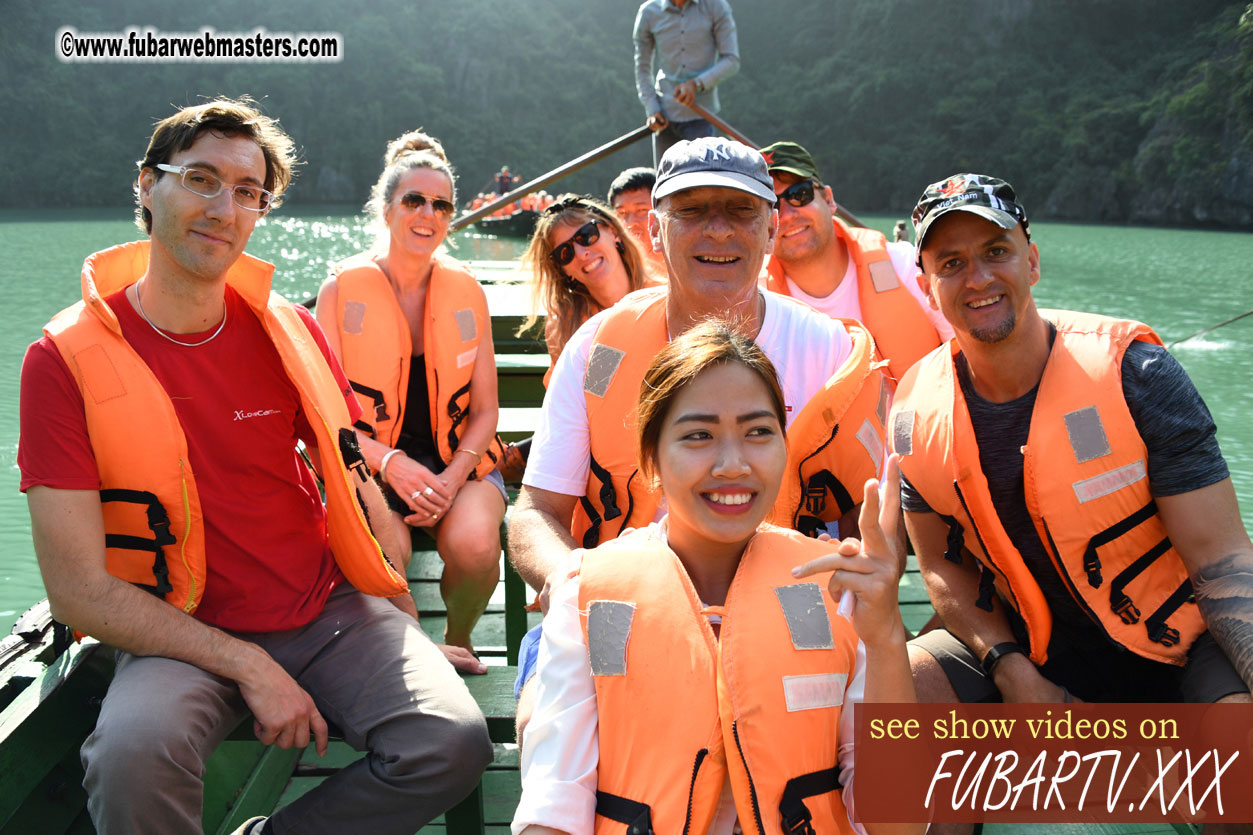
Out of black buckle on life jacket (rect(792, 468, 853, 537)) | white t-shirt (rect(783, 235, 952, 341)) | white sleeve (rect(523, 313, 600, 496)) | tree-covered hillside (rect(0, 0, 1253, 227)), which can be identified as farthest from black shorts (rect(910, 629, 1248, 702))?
tree-covered hillside (rect(0, 0, 1253, 227))

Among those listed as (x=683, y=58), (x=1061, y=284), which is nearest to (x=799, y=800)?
(x=683, y=58)

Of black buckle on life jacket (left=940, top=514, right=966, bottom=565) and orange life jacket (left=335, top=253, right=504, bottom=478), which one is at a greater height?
orange life jacket (left=335, top=253, right=504, bottom=478)

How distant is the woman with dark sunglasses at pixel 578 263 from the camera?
3.19 meters

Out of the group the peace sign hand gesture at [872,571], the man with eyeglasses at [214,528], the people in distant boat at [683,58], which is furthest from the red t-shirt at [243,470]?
the people in distant boat at [683,58]

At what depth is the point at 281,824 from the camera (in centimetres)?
172

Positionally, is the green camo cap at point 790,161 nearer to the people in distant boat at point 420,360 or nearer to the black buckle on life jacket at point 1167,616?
the people in distant boat at point 420,360

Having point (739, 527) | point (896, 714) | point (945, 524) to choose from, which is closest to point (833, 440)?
point (945, 524)

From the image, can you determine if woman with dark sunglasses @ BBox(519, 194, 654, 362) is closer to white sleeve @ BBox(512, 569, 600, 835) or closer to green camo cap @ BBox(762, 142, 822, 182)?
green camo cap @ BBox(762, 142, 822, 182)

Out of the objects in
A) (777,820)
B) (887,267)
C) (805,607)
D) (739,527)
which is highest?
(887,267)

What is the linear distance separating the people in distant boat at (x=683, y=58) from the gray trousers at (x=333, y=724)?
468 centimetres

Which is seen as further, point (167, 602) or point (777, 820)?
point (167, 602)

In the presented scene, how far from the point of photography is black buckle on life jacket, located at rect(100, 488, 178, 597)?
1.81 meters

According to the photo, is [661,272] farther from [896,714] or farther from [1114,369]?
[896,714]

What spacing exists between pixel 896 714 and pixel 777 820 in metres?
0.24
